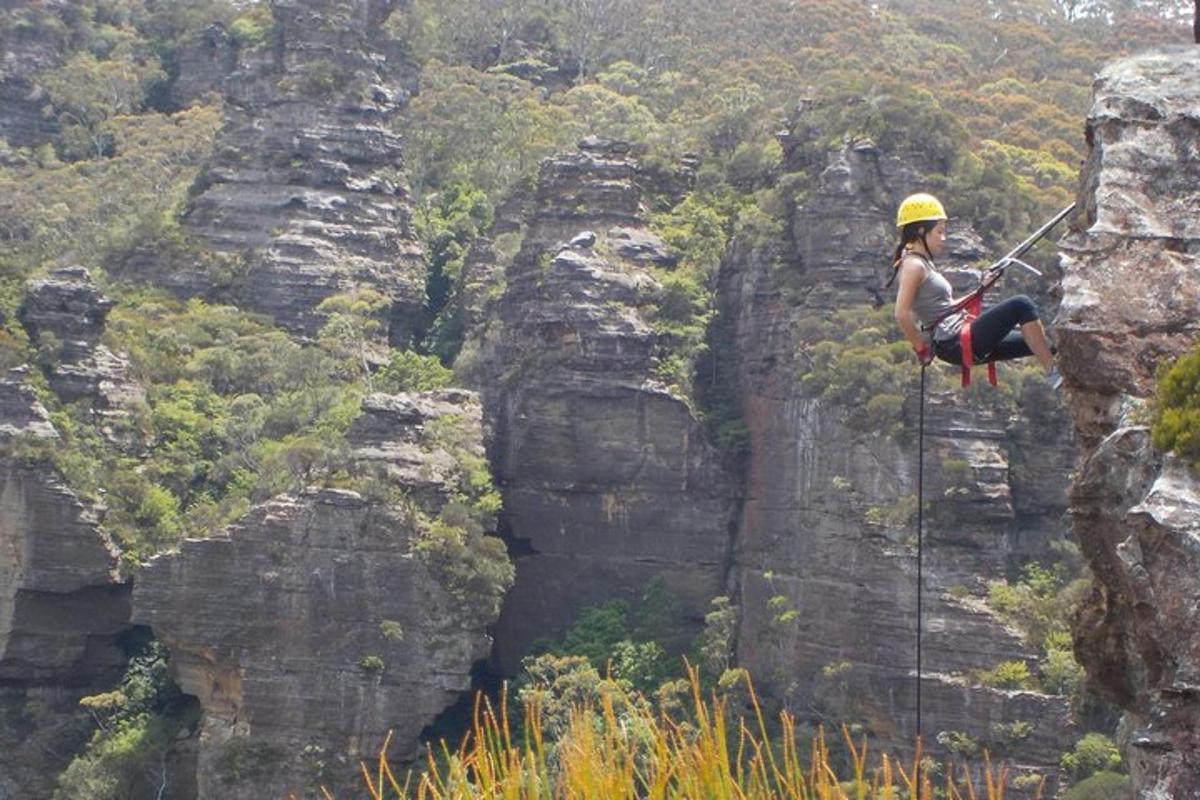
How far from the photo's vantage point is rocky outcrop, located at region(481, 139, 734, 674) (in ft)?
131

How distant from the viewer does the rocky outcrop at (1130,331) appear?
8.34 m

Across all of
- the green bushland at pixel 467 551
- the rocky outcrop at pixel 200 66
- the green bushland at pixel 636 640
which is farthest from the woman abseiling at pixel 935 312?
the rocky outcrop at pixel 200 66

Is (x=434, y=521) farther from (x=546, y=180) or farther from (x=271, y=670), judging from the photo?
(x=546, y=180)

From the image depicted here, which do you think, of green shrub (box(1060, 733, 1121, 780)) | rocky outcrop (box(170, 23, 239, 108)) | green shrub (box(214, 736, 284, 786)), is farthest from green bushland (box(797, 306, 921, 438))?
rocky outcrop (box(170, 23, 239, 108))

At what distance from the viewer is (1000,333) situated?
10359 millimetres

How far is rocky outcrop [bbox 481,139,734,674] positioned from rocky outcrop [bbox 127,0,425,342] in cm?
940

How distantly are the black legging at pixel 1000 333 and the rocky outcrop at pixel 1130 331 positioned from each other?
2.89 feet

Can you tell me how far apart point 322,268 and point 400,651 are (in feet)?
46.8

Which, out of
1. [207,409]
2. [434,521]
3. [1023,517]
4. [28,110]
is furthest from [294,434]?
[28,110]

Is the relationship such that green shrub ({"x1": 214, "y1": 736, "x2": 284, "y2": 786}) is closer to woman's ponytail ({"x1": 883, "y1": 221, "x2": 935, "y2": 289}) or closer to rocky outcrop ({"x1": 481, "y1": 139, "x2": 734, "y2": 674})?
rocky outcrop ({"x1": 481, "y1": 139, "x2": 734, "y2": 674})

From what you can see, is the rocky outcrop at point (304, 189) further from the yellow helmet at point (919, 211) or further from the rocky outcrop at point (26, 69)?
the yellow helmet at point (919, 211)

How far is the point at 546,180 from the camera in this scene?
4350 centimetres

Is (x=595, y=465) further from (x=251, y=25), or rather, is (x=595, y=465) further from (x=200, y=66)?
(x=200, y=66)

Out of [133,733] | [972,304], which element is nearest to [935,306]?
[972,304]
